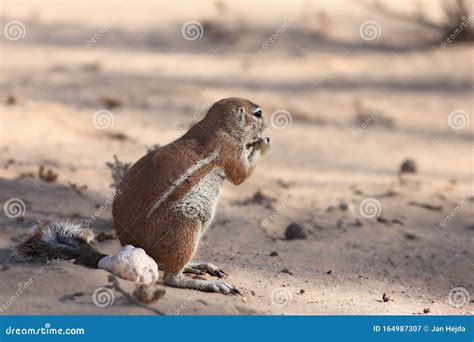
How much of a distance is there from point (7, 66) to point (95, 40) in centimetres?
194

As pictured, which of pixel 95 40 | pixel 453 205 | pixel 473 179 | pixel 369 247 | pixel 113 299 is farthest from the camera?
pixel 95 40

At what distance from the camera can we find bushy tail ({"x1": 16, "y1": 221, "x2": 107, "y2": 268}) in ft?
22.8

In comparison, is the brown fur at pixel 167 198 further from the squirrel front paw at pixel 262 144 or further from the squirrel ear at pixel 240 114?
the squirrel front paw at pixel 262 144

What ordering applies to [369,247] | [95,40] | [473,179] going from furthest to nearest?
1. [95,40]
2. [473,179]
3. [369,247]

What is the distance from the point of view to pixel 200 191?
22.8ft

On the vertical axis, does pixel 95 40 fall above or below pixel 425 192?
above

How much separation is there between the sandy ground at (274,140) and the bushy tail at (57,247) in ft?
0.51

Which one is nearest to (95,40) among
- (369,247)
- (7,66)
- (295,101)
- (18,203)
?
(7,66)

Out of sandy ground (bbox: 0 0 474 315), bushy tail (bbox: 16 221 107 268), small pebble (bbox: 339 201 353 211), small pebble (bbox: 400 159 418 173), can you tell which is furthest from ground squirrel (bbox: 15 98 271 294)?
small pebble (bbox: 400 159 418 173)

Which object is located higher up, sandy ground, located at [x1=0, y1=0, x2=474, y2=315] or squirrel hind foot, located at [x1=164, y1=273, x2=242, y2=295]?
sandy ground, located at [x1=0, y1=0, x2=474, y2=315]

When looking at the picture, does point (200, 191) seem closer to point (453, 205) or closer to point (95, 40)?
point (453, 205)

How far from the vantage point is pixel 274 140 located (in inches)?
494

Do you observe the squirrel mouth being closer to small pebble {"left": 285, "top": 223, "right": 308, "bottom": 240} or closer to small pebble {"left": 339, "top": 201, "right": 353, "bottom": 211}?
small pebble {"left": 285, "top": 223, "right": 308, "bottom": 240}

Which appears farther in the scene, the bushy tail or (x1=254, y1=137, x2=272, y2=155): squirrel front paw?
(x1=254, y1=137, x2=272, y2=155): squirrel front paw
